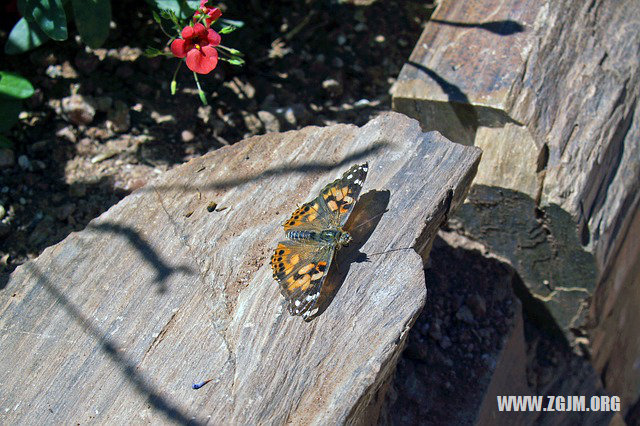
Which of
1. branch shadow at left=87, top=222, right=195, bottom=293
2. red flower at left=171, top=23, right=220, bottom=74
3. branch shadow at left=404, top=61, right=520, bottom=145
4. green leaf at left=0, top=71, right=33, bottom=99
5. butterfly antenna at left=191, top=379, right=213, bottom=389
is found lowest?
branch shadow at left=404, top=61, right=520, bottom=145

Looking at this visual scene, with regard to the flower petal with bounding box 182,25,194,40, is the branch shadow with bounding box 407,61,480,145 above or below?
below

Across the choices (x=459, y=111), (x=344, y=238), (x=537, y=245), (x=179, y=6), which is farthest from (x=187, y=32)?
(x=537, y=245)

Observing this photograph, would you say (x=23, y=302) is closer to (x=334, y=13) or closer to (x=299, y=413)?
(x=299, y=413)

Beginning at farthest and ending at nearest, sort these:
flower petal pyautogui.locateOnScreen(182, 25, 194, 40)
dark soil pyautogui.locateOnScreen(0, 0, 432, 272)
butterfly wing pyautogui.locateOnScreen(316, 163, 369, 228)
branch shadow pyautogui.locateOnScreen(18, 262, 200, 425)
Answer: dark soil pyautogui.locateOnScreen(0, 0, 432, 272), flower petal pyautogui.locateOnScreen(182, 25, 194, 40), butterfly wing pyautogui.locateOnScreen(316, 163, 369, 228), branch shadow pyautogui.locateOnScreen(18, 262, 200, 425)

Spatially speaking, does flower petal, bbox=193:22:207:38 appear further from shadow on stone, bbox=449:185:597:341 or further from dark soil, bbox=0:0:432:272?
shadow on stone, bbox=449:185:597:341

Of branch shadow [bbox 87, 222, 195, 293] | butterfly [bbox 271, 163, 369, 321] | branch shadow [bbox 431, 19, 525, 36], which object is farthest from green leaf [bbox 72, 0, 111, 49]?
branch shadow [bbox 431, 19, 525, 36]

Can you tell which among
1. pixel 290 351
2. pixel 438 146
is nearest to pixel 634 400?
pixel 438 146

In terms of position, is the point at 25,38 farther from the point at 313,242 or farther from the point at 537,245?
the point at 537,245
